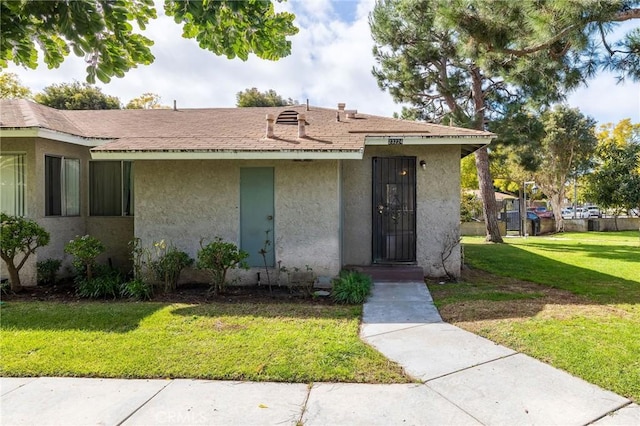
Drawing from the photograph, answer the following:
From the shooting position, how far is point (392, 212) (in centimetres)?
910

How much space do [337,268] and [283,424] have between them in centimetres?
479

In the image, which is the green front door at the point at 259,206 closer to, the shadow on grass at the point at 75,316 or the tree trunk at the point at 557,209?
the shadow on grass at the point at 75,316

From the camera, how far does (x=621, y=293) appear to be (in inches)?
292

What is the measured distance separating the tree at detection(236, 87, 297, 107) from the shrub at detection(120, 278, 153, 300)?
2466cm

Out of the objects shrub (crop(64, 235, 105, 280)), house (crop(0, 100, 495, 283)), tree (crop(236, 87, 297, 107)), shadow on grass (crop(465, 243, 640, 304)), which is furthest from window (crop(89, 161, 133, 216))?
tree (crop(236, 87, 297, 107))

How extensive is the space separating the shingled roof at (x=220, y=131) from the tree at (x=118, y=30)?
10.4ft

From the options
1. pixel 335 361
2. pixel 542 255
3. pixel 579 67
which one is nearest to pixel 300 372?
pixel 335 361

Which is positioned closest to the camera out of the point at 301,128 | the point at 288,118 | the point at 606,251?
the point at 301,128

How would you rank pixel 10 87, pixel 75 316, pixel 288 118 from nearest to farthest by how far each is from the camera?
pixel 75 316
pixel 288 118
pixel 10 87

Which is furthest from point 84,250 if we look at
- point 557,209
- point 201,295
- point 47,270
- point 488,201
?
point 557,209

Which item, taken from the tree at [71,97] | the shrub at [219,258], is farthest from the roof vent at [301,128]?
the tree at [71,97]

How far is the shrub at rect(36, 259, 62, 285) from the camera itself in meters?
7.84

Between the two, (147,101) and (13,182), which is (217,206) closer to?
(13,182)

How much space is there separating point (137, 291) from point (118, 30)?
499 centimetres
